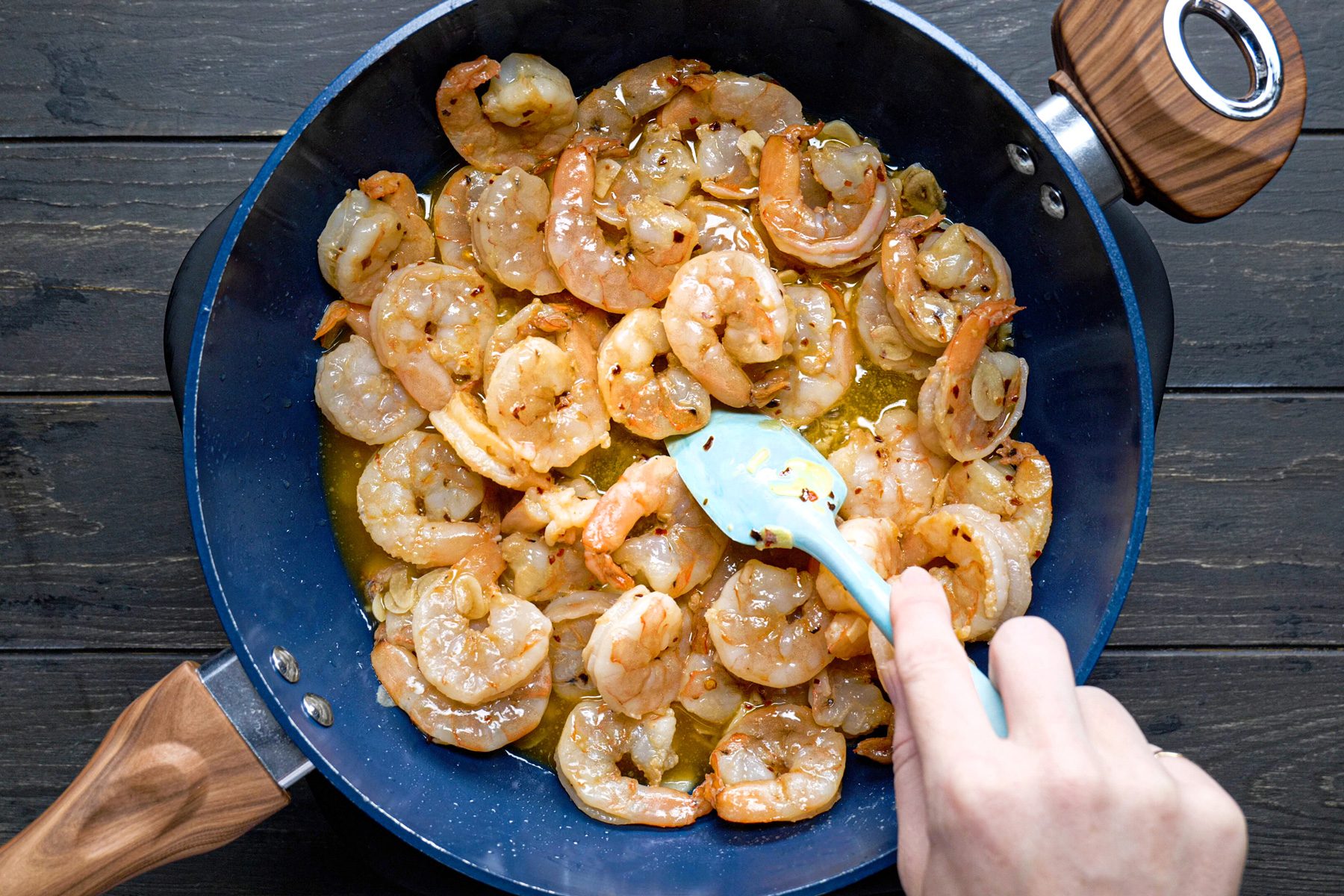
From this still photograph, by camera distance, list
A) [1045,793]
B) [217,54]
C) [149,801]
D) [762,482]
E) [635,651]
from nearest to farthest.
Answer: [1045,793], [149,801], [635,651], [762,482], [217,54]

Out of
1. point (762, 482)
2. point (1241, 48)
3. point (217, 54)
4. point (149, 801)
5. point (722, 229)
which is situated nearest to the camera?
point (149, 801)

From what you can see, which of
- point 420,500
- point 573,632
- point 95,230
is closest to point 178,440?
point 95,230

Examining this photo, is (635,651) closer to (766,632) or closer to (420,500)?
(766,632)

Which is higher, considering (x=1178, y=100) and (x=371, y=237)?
(x=1178, y=100)

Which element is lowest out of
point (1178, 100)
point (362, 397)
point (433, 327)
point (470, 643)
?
point (470, 643)

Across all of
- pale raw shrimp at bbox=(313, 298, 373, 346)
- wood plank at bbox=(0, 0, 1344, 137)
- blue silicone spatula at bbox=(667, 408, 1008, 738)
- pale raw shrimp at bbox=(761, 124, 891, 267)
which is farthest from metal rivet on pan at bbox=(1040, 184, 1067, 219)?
pale raw shrimp at bbox=(313, 298, 373, 346)

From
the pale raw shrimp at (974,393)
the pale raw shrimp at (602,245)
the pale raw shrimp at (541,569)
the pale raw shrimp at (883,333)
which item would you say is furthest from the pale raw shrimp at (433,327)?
the pale raw shrimp at (974,393)

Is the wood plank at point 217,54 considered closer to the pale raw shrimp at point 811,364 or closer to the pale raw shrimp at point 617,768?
the pale raw shrimp at point 811,364
